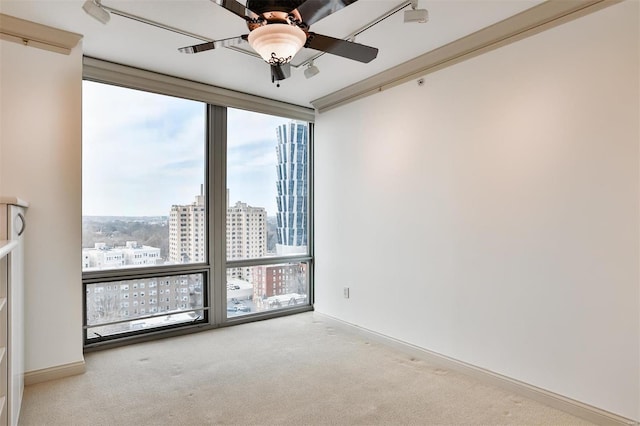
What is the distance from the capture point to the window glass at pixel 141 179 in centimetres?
347

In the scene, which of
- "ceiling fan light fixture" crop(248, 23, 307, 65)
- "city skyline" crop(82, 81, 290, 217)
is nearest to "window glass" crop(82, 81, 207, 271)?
"city skyline" crop(82, 81, 290, 217)

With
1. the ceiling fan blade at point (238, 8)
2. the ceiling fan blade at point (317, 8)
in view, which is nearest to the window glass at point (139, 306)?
the ceiling fan blade at point (238, 8)

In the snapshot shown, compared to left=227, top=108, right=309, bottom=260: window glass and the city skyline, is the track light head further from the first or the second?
left=227, top=108, right=309, bottom=260: window glass

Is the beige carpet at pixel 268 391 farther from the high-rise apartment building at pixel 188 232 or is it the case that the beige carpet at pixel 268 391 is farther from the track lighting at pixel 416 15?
the track lighting at pixel 416 15

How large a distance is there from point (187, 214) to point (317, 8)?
9.18ft

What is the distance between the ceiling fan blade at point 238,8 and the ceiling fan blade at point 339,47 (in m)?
0.33

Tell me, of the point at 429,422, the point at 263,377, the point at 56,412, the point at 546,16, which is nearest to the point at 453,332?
the point at 429,422

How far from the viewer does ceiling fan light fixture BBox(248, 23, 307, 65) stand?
6.31 feet

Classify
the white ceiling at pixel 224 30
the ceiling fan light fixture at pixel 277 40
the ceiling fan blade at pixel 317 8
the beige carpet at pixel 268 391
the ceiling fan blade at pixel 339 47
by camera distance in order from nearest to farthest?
the ceiling fan blade at pixel 317 8 < the ceiling fan light fixture at pixel 277 40 < the ceiling fan blade at pixel 339 47 < the beige carpet at pixel 268 391 < the white ceiling at pixel 224 30

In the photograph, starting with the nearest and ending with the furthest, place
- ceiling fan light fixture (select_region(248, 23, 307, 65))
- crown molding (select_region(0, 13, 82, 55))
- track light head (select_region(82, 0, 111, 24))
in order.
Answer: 1. ceiling fan light fixture (select_region(248, 23, 307, 65))
2. track light head (select_region(82, 0, 111, 24))
3. crown molding (select_region(0, 13, 82, 55))

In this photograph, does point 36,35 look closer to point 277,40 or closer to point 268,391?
point 277,40

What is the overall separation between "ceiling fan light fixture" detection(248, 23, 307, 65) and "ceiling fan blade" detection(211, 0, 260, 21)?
0.07m

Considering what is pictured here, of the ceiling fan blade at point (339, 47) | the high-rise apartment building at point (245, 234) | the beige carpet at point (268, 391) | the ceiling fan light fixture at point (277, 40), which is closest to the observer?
the ceiling fan light fixture at point (277, 40)

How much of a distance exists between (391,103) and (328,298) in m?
A: 2.31
